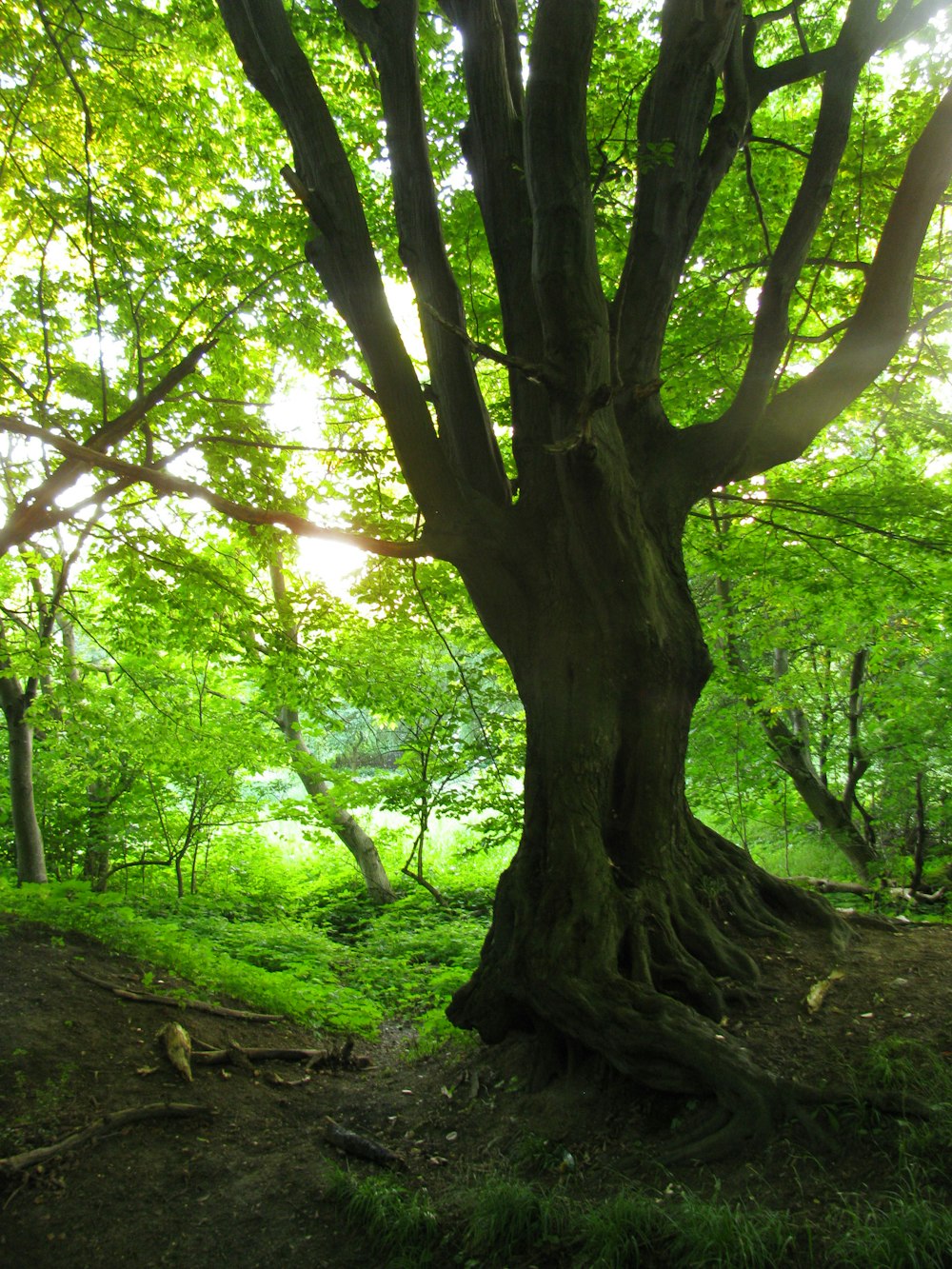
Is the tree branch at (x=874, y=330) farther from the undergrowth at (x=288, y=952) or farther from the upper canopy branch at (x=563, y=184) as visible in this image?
the undergrowth at (x=288, y=952)

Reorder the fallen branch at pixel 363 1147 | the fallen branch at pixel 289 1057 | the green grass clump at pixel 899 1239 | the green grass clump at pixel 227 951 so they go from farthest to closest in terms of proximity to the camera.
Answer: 1. the green grass clump at pixel 227 951
2. the fallen branch at pixel 289 1057
3. the fallen branch at pixel 363 1147
4. the green grass clump at pixel 899 1239

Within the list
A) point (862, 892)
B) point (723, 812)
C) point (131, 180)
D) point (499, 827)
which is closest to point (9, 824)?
point (499, 827)

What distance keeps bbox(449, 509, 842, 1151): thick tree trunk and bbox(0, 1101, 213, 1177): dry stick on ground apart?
149cm

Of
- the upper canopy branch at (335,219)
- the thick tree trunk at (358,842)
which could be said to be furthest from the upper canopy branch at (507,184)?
the thick tree trunk at (358,842)

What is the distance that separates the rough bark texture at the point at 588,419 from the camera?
357 centimetres

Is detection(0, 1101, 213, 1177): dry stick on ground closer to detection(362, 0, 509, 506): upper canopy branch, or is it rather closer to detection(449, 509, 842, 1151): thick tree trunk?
detection(449, 509, 842, 1151): thick tree trunk

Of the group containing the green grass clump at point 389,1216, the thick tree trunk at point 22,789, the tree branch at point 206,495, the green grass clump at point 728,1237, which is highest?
the tree branch at point 206,495

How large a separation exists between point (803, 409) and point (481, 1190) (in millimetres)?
4265

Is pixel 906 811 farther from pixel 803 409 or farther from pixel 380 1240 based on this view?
pixel 380 1240

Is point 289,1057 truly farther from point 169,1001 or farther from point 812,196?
point 812,196

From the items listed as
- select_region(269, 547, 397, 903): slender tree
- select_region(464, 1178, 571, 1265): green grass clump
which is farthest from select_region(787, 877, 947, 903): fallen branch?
select_region(269, 547, 397, 903): slender tree

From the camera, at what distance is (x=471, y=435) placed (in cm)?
417

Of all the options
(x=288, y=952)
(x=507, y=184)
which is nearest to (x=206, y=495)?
(x=507, y=184)

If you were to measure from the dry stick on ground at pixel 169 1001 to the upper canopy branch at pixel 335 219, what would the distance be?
3927 millimetres
